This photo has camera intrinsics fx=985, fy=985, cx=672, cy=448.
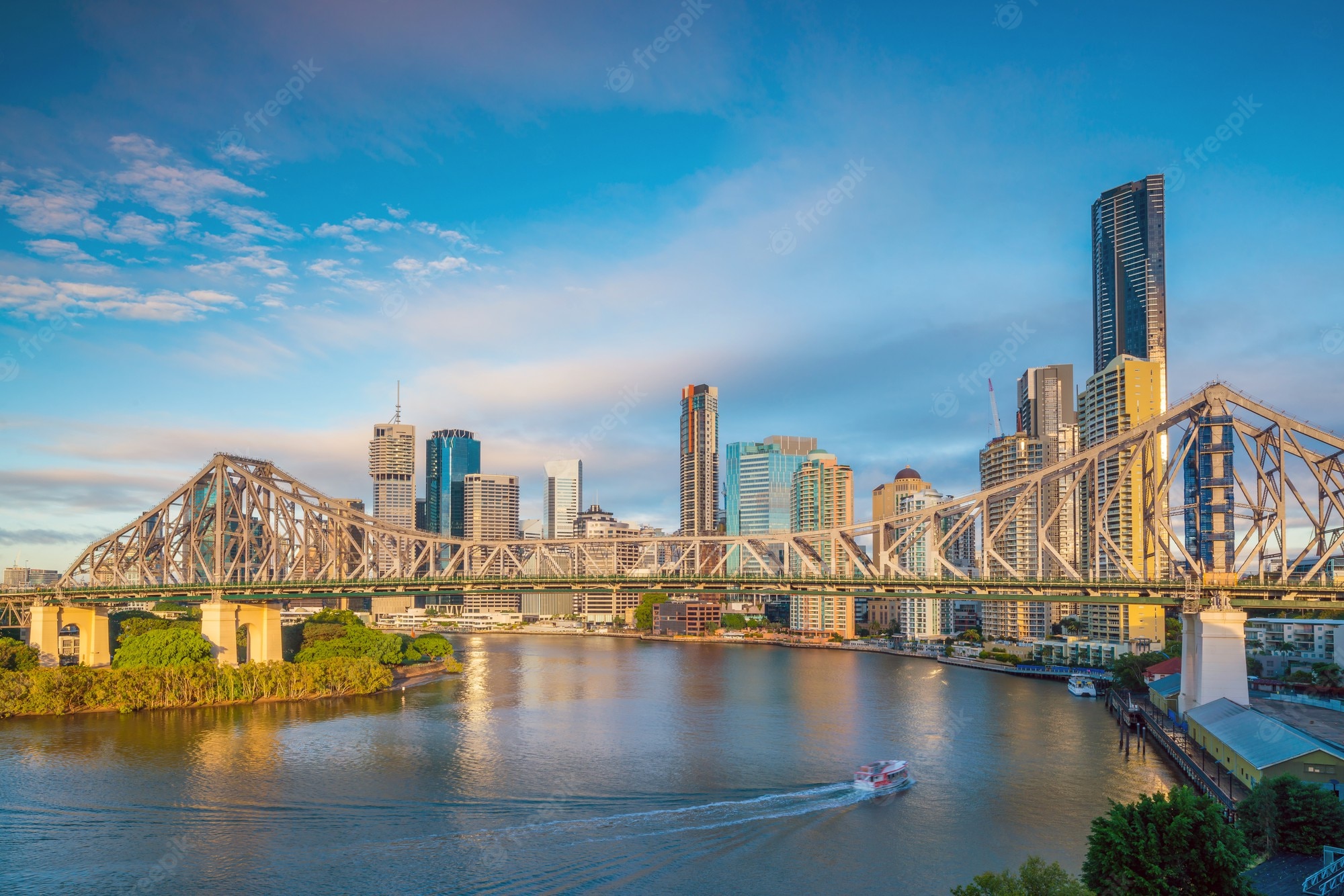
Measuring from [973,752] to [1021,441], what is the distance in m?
101

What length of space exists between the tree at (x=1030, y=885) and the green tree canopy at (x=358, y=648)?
54480 mm

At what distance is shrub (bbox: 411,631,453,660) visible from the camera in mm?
79625

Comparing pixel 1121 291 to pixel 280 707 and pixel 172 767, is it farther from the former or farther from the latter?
pixel 172 767

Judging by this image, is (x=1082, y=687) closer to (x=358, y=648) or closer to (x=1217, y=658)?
(x=1217, y=658)

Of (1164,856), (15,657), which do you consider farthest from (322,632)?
(1164,856)

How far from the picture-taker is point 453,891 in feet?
84.0

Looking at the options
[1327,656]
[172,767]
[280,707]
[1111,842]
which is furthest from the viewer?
[1327,656]

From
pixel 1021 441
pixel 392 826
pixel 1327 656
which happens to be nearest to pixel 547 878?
pixel 392 826

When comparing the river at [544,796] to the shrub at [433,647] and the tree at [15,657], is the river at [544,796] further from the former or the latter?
the shrub at [433,647]

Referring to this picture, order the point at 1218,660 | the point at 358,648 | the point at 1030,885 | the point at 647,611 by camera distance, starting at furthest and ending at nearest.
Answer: the point at 647,611 → the point at 358,648 → the point at 1218,660 → the point at 1030,885

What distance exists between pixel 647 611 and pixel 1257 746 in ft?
389

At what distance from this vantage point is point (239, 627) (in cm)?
7550

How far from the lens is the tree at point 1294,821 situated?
2517 cm

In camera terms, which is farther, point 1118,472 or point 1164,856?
point 1118,472
